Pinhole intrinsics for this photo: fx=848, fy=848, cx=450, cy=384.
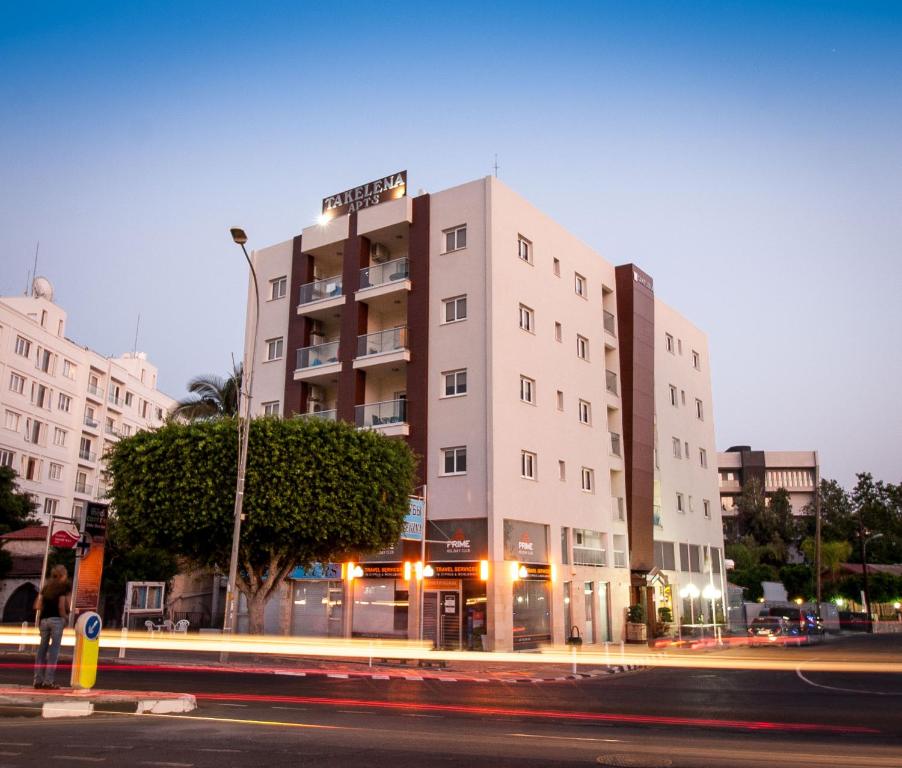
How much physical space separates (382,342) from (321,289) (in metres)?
5.26

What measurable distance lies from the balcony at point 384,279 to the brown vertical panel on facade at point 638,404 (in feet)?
45.8

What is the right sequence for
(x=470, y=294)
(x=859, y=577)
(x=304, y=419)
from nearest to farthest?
(x=304, y=419) < (x=470, y=294) < (x=859, y=577)

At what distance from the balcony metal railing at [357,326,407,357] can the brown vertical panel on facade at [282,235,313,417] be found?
4.19 metres

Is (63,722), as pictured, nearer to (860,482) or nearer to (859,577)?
(859,577)

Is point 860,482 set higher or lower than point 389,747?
higher

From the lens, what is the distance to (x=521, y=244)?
3881cm

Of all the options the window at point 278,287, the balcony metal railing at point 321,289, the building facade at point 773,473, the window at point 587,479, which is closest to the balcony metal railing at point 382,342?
the balcony metal railing at point 321,289

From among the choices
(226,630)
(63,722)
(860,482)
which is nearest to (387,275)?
(226,630)

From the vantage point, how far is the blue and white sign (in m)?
29.7

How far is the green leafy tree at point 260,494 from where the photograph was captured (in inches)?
1048

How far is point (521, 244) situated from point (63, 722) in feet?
102

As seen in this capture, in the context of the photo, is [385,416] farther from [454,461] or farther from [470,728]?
[470,728]

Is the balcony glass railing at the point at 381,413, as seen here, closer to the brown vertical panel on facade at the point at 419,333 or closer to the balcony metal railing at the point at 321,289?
the brown vertical panel on facade at the point at 419,333

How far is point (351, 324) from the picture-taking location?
3962 centimetres
